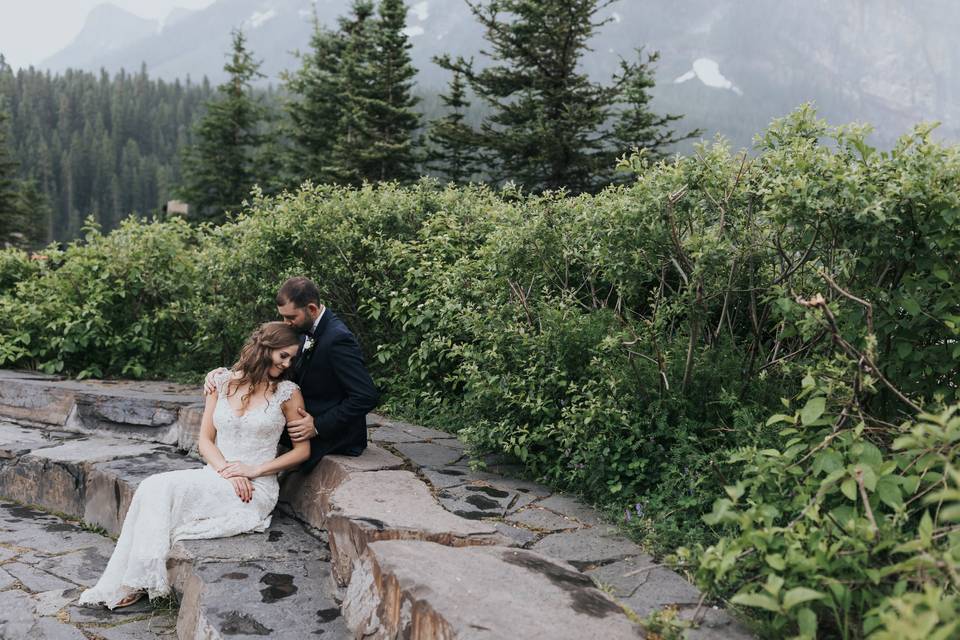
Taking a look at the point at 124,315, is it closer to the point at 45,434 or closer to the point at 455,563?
the point at 45,434

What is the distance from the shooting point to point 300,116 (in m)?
27.8

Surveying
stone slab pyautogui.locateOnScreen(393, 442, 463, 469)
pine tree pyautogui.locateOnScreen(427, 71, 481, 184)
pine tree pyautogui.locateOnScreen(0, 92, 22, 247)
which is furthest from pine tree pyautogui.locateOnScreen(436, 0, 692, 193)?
pine tree pyautogui.locateOnScreen(0, 92, 22, 247)

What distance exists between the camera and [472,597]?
2.65m

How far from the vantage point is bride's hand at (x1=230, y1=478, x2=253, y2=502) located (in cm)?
419

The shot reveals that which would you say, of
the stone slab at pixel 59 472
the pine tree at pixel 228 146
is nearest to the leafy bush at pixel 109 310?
the stone slab at pixel 59 472

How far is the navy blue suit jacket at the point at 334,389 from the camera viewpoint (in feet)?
14.6

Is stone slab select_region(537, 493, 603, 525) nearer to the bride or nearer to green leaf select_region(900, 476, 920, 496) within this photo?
the bride

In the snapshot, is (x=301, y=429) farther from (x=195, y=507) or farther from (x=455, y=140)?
(x=455, y=140)

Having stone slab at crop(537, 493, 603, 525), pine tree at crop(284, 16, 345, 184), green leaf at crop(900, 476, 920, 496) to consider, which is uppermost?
pine tree at crop(284, 16, 345, 184)

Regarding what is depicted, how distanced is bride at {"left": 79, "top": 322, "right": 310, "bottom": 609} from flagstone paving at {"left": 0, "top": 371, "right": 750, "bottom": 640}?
97 mm

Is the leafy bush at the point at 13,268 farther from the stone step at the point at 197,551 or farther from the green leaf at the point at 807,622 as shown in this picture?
the green leaf at the point at 807,622

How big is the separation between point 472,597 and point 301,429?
2067 millimetres

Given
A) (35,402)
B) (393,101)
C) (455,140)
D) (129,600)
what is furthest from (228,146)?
(129,600)

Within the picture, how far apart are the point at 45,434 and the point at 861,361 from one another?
20.8 ft
